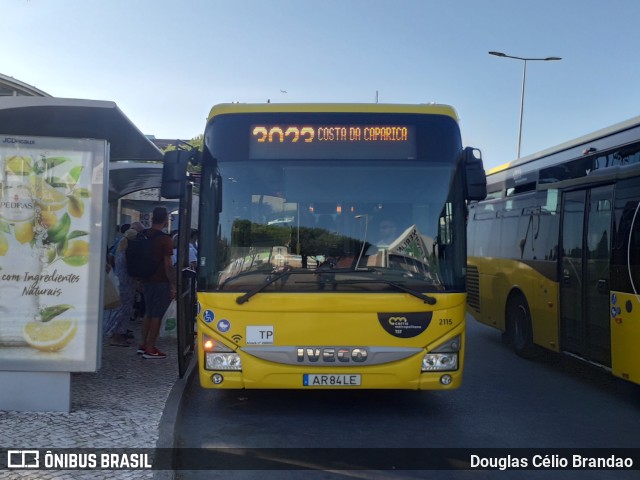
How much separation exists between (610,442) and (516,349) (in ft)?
16.0

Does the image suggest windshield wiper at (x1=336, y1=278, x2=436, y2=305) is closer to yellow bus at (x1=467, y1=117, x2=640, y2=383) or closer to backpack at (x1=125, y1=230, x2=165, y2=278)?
yellow bus at (x1=467, y1=117, x2=640, y2=383)

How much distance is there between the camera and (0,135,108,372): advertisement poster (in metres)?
6.32

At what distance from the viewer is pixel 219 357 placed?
21.4ft

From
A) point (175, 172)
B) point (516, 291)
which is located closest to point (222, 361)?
point (175, 172)

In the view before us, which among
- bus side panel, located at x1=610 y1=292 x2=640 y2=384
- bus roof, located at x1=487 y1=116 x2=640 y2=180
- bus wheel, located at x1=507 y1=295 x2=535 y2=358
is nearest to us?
bus side panel, located at x1=610 y1=292 x2=640 y2=384

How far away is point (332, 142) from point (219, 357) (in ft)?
7.80

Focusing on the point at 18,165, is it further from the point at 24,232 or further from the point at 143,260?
the point at 143,260

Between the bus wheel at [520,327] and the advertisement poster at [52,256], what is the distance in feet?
22.3

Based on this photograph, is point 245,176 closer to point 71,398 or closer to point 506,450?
point 71,398

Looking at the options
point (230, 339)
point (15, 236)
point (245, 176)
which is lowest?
point (230, 339)

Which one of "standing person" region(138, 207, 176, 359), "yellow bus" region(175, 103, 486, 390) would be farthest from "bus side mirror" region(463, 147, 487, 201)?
"standing person" region(138, 207, 176, 359)

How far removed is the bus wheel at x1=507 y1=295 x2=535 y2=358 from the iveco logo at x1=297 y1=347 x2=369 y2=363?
192 inches

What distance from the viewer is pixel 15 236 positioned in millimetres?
6336

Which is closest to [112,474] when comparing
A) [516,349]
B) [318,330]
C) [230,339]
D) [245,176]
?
[230,339]
